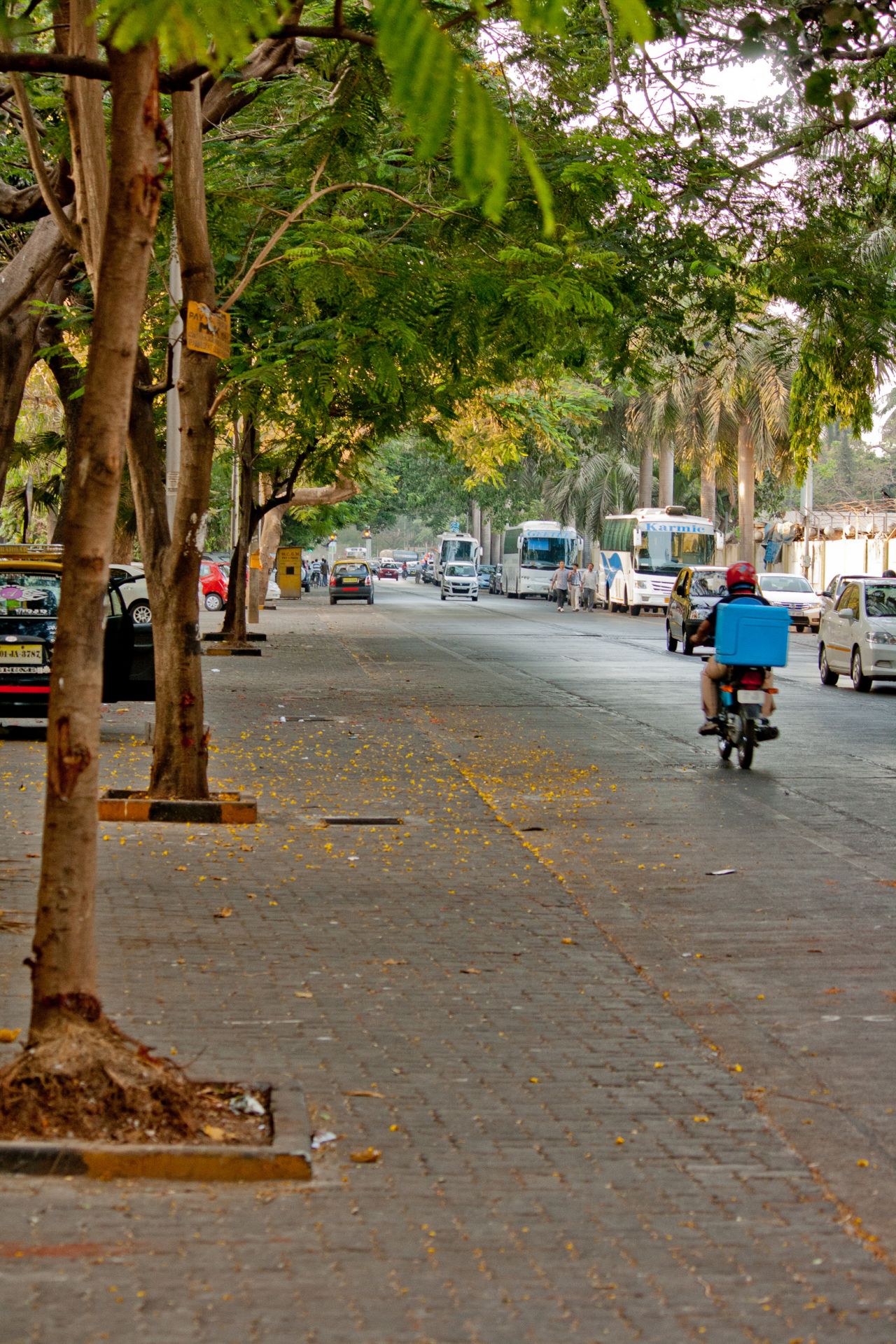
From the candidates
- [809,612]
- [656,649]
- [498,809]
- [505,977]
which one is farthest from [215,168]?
[809,612]

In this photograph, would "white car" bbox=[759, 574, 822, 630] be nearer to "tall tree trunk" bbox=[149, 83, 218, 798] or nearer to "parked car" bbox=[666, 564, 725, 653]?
"parked car" bbox=[666, 564, 725, 653]

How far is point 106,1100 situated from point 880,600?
20840 mm

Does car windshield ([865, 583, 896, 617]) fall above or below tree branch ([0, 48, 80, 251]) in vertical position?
below

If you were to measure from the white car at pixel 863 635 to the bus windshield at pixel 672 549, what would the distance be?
1190 inches

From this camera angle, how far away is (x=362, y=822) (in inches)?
452

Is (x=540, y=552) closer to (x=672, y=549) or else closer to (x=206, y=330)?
(x=672, y=549)

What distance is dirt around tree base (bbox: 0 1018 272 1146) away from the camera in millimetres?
4957

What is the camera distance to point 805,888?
948 centimetres

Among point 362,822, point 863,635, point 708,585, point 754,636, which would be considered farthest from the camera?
point 708,585

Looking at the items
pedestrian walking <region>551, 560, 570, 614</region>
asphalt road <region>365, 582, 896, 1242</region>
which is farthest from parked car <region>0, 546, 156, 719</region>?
pedestrian walking <region>551, 560, 570, 614</region>

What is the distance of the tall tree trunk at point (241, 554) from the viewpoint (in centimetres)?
3122

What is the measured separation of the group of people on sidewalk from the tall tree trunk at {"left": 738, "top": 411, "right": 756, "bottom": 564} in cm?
1057

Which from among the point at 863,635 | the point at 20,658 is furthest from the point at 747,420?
the point at 20,658

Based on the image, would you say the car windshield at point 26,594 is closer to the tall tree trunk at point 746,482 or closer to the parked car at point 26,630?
the parked car at point 26,630
